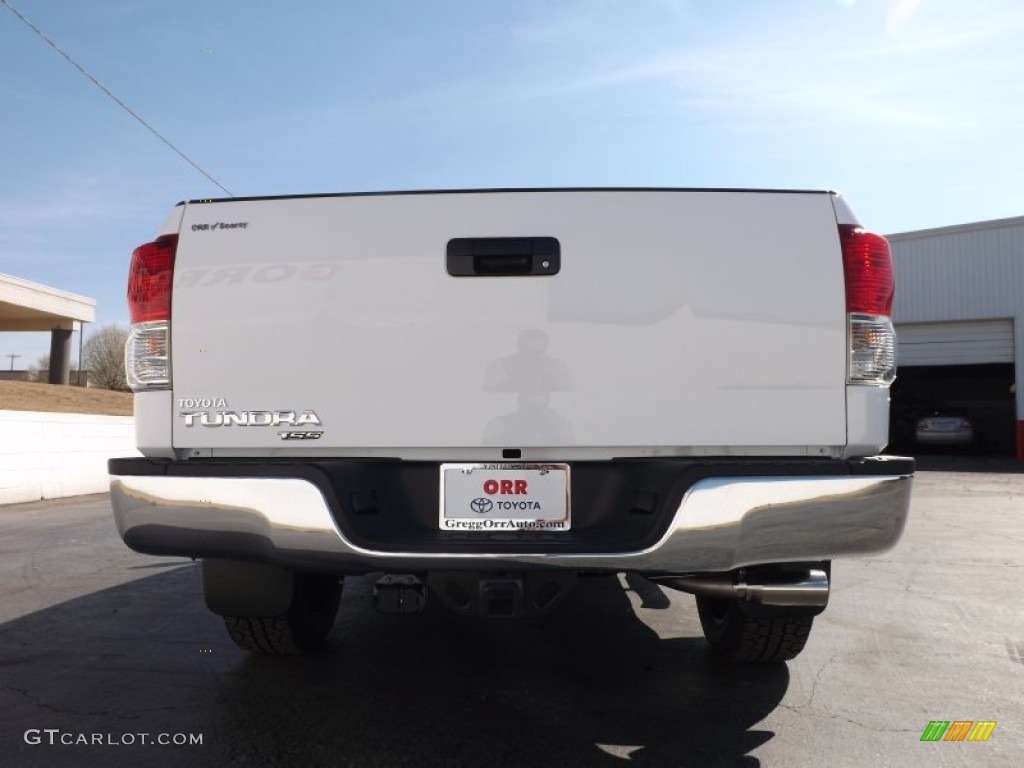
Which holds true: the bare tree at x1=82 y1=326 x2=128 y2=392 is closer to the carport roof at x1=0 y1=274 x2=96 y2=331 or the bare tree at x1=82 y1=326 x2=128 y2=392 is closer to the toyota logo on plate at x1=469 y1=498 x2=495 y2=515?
the carport roof at x1=0 y1=274 x2=96 y2=331

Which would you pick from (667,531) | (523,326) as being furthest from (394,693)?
(523,326)

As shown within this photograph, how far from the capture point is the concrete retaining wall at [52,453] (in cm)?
1047

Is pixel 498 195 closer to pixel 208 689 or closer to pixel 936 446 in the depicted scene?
pixel 208 689

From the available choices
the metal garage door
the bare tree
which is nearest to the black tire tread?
the metal garage door

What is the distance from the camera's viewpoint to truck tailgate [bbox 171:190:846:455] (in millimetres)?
2299

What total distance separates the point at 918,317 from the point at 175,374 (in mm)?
22614

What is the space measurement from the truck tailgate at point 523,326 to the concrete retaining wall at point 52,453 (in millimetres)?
9842

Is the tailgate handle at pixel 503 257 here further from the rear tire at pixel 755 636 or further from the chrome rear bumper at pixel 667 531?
the rear tire at pixel 755 636

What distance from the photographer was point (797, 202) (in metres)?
2.42

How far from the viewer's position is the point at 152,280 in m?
2.45

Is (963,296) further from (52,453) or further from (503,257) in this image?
(503,257)

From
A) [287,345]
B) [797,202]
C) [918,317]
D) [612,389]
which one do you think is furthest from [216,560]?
→ [918,317]

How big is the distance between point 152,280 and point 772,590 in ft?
7.29

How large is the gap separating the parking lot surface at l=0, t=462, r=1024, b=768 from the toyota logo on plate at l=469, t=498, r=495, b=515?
779mm
